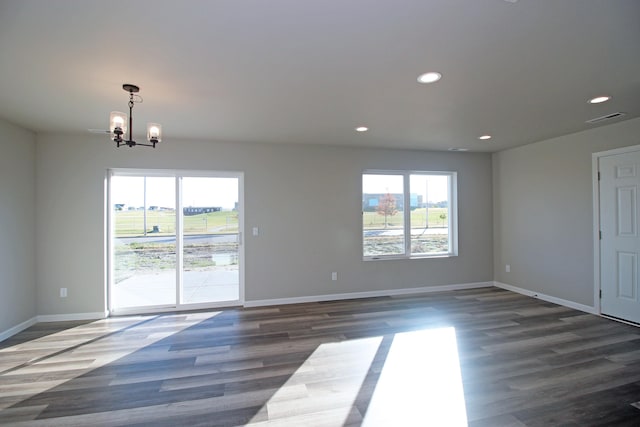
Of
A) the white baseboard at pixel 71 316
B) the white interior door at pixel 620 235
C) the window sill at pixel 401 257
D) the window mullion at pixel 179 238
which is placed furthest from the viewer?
the window sill at pixel 401 257

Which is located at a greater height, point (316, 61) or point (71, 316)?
point (316, 61)

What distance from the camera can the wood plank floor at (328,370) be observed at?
215 cm

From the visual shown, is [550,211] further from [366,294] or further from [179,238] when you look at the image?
[179,238]

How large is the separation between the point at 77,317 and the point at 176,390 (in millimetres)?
2723

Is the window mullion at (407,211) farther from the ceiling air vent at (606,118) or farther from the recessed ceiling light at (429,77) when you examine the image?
the recessed ceiling light at (429,77)

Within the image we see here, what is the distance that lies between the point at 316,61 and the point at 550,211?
14.8 feet

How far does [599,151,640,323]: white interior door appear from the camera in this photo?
3.73m

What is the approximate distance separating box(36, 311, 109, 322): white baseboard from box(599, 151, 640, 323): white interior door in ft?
22.3

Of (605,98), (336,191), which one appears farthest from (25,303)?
(605,98)

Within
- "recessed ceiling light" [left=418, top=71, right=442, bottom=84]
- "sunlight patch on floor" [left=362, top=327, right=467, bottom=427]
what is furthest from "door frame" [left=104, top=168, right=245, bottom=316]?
"recessed ceiling light" [left=418, top=71, right=442, bottom=84]

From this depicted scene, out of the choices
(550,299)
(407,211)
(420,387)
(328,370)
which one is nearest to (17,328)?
(328,370)

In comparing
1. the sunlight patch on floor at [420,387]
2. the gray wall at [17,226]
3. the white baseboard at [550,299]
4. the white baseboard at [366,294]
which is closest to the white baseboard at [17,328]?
the gray wall at [17,226]

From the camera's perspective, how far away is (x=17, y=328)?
12.1ft

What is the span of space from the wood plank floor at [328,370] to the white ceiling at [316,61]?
2.51 metres
